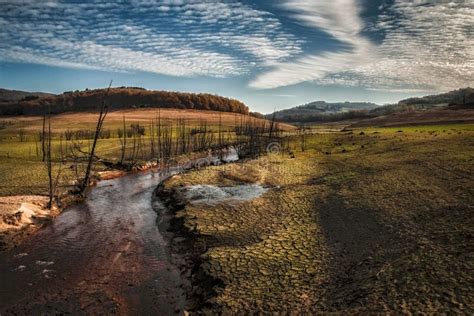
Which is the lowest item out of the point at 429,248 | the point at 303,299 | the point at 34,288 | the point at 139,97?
the point at 34,288

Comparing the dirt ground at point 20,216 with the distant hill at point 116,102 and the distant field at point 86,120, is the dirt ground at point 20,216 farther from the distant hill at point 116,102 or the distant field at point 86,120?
the distant hill at point 116,102

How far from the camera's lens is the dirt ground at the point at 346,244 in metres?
10.0

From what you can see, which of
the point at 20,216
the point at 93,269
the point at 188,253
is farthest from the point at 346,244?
Result: the point at 20,216

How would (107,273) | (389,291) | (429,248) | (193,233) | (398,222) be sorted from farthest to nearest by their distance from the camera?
(193,233) < (398,222) < (107,273) < (429,248) < (389,291)

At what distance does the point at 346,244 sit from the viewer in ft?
46.1

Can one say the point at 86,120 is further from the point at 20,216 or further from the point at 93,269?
the point at 93,269

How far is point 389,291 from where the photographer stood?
989 cm

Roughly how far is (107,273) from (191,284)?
347cm

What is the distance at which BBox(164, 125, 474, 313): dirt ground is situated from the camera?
10023 millimetres

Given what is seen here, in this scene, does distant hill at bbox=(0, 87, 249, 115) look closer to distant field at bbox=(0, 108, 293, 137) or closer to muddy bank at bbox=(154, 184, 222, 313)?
distant field at bbox=(0, 108, 293, 137)

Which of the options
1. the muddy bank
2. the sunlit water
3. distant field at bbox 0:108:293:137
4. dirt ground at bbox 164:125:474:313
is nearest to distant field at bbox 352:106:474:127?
distant field at bbox 0:108:293:137

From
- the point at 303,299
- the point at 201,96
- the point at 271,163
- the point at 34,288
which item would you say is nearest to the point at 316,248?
the point at 303,299

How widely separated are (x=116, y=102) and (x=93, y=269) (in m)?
119

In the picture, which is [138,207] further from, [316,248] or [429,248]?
[429,248]
